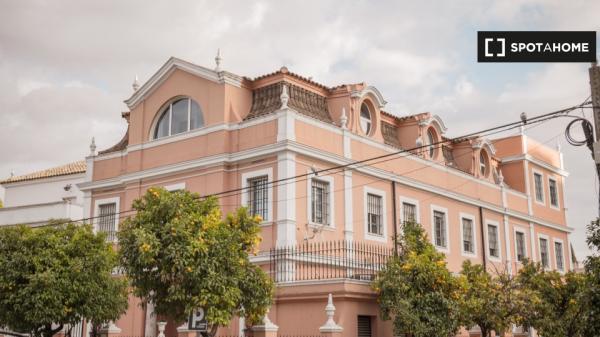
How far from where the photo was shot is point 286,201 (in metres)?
→ 22.2

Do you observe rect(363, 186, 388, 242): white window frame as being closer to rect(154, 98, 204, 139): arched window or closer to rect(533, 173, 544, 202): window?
rect(154, 98, 204, 139): arched window

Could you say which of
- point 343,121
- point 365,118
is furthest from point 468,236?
point 343,121

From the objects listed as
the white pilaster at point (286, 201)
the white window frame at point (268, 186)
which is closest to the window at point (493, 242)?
the white pilaster at point (286, 201)

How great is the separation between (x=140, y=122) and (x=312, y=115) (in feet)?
22.2

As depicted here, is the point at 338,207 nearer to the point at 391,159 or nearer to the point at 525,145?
the point at 391,159

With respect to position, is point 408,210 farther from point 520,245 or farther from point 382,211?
point 520,245

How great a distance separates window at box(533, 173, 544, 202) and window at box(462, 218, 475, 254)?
6973 millimetres

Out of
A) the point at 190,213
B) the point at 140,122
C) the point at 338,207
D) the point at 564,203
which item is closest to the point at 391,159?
the point at 338,207

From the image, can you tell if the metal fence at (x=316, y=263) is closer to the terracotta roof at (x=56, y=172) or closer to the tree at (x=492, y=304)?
the tree at (x=492, y=304)

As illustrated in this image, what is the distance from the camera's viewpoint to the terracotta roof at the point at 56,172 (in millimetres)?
40200

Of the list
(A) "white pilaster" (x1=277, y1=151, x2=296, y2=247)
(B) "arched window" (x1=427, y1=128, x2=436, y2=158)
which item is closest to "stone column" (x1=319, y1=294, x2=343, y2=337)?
(A) "white pilaster" (x1=277, y1=151, x2=296, y2=247)

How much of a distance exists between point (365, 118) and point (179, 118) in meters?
6.69

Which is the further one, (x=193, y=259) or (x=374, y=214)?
(x=374, y=214)

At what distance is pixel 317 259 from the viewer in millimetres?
22125
